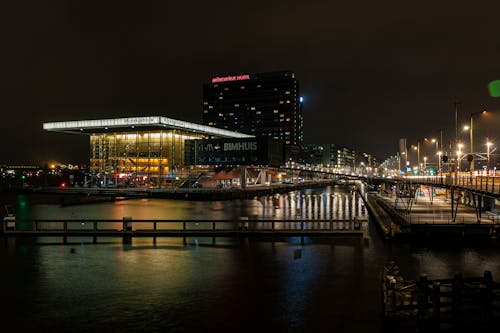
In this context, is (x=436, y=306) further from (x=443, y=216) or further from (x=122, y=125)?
(x=122, y=125)

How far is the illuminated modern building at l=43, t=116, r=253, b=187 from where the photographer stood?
122 meters

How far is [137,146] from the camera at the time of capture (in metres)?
128

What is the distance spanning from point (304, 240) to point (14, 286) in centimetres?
1781

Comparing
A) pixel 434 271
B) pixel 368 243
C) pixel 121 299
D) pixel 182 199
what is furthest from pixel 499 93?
pixel 182 199

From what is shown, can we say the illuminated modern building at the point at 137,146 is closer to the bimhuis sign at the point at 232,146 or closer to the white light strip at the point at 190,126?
the white light strip at the point at 190,126

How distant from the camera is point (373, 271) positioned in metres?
22.7

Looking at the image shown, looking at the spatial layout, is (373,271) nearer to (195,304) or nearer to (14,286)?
(195,304)

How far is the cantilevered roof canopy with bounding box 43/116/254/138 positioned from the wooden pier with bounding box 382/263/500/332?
103 m

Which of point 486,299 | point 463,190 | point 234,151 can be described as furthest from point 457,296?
point 234,151

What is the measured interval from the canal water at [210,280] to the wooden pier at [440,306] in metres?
0.83

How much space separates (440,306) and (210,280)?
10137mm

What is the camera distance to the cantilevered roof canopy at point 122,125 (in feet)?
377

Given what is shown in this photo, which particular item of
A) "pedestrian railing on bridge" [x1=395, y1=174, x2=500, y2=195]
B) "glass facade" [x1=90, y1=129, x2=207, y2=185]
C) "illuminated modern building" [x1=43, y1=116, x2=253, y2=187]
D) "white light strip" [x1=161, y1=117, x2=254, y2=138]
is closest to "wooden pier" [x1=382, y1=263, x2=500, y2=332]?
"pedestrian railing on bridge" [x1=395, y1=174, x2=500, y2=195]

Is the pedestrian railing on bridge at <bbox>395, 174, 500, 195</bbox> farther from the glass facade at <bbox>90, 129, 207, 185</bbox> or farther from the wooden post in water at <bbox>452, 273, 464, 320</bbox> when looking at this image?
the glass facade at <bbox>90, 129, 207, 185</bbox>
